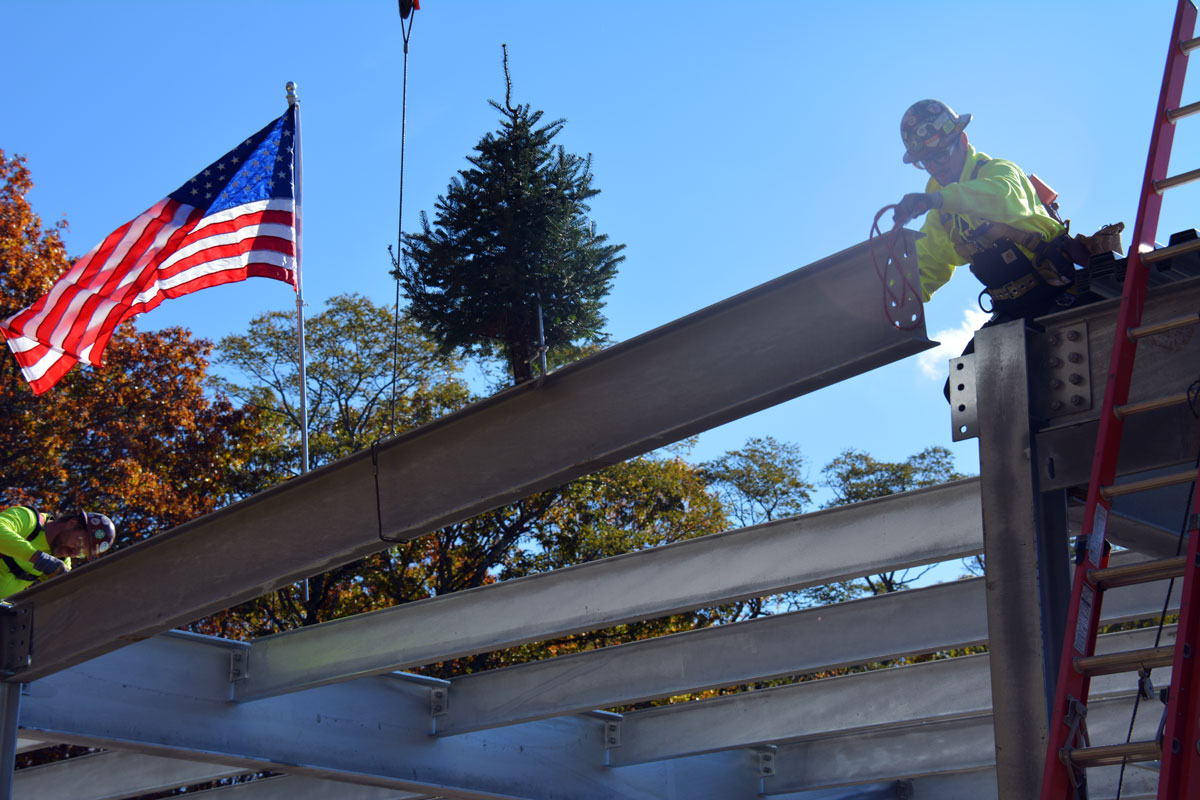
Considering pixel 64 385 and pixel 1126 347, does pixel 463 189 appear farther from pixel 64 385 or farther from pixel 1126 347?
pixel 1126 347

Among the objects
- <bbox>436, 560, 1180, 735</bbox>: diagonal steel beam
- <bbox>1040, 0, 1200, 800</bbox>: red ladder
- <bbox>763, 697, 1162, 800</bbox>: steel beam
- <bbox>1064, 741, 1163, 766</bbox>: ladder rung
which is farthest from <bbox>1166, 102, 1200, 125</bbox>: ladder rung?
<bbox>763, 697, 1162, 800</bbox>: steel beam

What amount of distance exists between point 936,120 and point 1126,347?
2032mm

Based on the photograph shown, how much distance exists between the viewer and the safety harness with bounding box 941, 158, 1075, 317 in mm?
5781

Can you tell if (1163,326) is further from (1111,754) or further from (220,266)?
(220,266)

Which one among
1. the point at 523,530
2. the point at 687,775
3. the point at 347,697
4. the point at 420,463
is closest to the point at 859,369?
the point at 420,463

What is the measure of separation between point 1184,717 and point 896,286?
78.3 inches

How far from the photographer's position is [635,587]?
8562 mm

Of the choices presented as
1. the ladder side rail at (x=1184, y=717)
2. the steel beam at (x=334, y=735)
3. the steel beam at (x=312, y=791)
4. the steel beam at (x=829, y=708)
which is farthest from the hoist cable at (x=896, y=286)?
the steel beam at (x=312, y=791)

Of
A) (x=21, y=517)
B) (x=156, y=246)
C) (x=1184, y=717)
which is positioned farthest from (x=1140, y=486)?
(x=156, y=246)

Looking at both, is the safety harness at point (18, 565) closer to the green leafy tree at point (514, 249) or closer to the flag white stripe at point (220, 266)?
the flag white stripe at point (220, 266)

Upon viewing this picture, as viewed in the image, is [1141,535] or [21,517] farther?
[21,517]

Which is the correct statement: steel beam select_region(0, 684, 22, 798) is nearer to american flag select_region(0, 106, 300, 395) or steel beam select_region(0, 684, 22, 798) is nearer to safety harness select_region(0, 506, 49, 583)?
safety harness select_region(0, 506, 49, 583)

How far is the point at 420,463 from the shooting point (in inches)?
262

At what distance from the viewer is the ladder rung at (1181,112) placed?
16.4 feet
